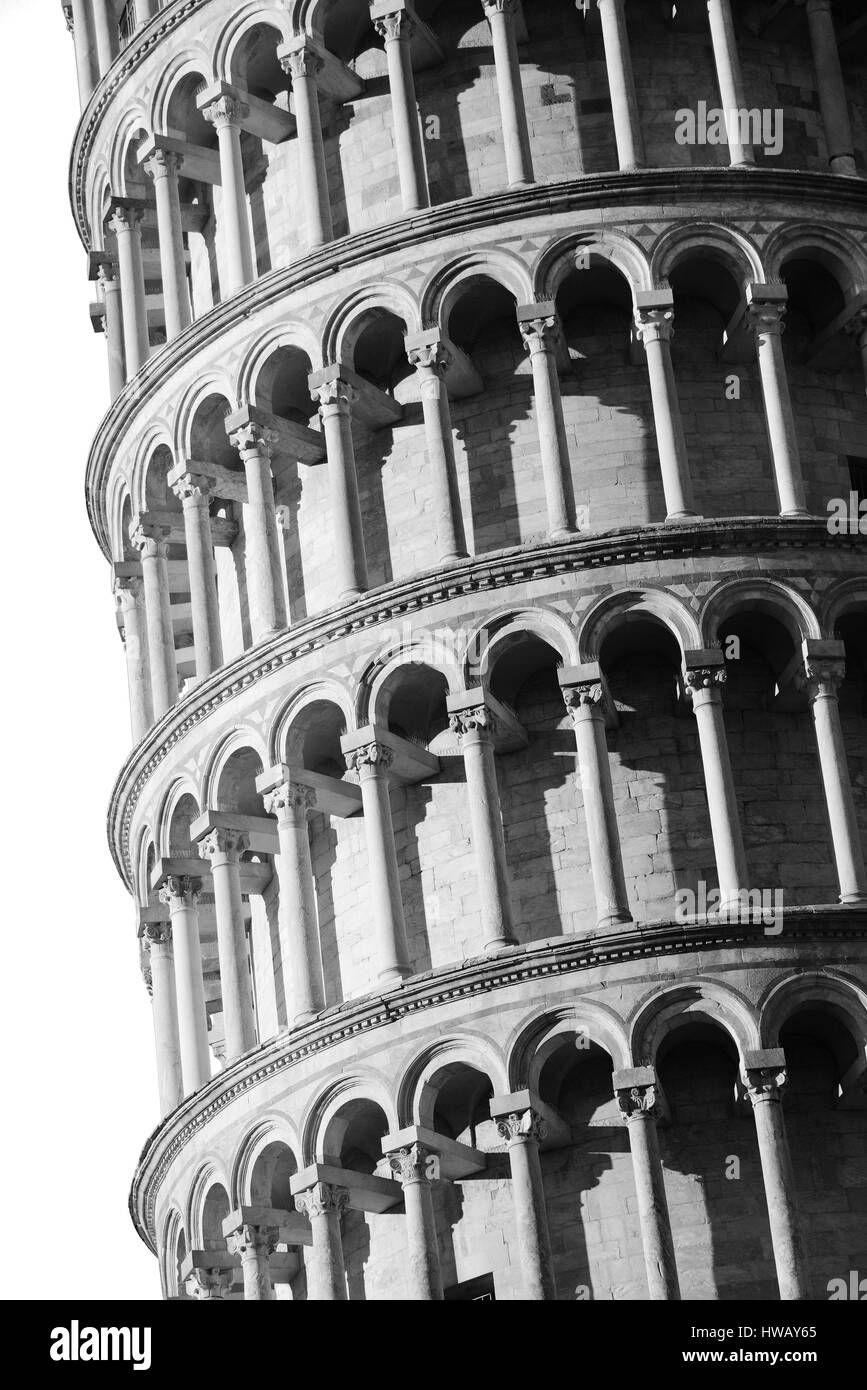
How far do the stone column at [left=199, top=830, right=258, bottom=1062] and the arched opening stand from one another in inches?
234

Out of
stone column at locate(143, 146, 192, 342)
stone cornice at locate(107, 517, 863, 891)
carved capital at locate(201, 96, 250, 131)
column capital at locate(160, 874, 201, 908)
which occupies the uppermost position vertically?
carved capital at locate(201, 96, 250, 131)

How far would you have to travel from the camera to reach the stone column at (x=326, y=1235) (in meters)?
33.3

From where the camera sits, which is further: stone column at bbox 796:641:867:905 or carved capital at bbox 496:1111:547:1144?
stone column at bbox 796:641:867:905

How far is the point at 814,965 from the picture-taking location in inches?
1299

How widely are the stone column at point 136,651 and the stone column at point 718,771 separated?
7.30m

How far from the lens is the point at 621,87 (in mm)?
37750

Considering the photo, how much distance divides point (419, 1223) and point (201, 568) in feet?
26.9

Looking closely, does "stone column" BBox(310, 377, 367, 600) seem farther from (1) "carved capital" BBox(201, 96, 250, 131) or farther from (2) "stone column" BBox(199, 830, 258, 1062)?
(1) "carved capital" BBox(201, 96, 250, 131)

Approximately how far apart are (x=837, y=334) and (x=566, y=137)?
371 cm

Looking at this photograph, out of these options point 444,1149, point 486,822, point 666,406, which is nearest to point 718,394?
point 666,406

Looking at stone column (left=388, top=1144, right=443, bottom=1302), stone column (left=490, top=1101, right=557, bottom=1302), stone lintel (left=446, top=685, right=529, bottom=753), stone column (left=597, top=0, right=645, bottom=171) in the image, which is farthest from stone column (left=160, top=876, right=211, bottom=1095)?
stone column (left=597, top=0, right=645, bottom=171)

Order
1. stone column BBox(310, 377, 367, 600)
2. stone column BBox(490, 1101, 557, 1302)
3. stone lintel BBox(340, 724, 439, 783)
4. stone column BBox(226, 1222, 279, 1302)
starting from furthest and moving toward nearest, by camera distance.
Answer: stone column BBox(310, 377, 367, 600), stone lintel BBox(340, 724, 439, 783), stone column BBox(226, 1222, 279, 1302), stone column BBox(490, 1101, 557, 1302)

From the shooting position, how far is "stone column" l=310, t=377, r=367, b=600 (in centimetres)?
3594
